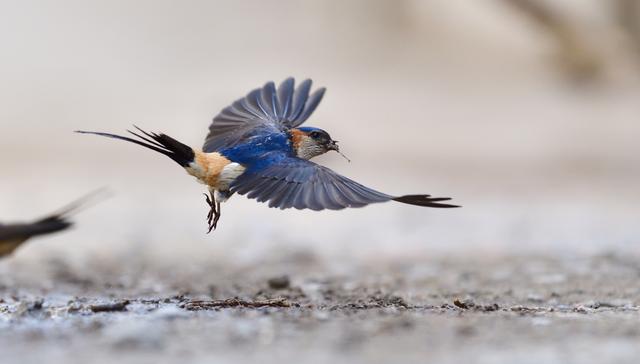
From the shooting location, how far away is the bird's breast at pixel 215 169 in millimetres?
6156

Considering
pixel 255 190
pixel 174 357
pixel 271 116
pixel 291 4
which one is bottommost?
pixel 174 357

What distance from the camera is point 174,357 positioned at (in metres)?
4.14

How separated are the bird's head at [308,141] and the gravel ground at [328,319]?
30.7 inches

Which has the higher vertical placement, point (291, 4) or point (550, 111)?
point (291, 4)

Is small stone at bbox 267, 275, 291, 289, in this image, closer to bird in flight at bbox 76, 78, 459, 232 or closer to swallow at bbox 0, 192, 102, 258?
bird in flight at bbox 76, 78, 459, 232

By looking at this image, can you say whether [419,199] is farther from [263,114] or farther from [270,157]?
[263,114]

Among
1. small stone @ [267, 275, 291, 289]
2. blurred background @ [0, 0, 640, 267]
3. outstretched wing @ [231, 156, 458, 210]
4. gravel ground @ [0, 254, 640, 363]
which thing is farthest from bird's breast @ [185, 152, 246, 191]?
blurred background @ [0, 0, 640, 267]

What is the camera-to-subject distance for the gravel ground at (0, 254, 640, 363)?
4219 mm

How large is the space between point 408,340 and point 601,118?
14.7 m

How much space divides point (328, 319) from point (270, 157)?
141 centimetres

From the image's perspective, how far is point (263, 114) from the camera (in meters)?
6.89

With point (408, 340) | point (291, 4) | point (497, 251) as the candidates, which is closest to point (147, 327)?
point (408, 340)

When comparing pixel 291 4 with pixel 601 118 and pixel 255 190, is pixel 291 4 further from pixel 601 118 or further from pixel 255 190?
pixel 255 190

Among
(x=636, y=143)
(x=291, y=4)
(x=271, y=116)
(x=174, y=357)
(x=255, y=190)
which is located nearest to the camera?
(x=174, y=357)
